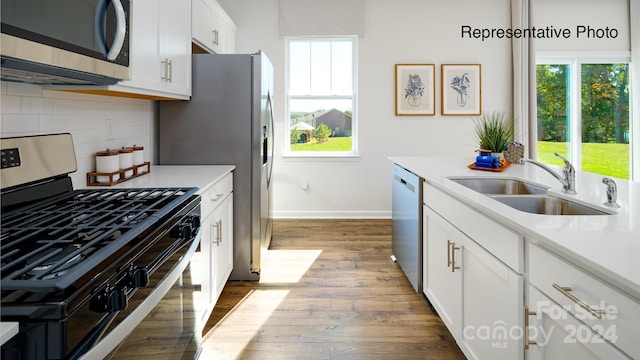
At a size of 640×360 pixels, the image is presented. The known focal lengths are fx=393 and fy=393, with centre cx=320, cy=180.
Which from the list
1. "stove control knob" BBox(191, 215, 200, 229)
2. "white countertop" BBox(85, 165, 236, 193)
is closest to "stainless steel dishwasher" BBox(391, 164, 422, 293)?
"white countertop" BBox(85, 165, 236, 193)

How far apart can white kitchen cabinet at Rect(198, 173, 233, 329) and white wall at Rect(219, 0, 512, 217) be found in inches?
87.5

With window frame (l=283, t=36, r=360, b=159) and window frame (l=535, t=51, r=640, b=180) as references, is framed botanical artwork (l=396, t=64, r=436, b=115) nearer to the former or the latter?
window frame (l=283, t=36, r=360, b=159)

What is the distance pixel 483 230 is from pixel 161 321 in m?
1.22

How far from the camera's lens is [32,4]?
1.08 m

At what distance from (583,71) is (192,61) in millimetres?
4905

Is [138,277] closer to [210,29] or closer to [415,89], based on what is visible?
[210,29]

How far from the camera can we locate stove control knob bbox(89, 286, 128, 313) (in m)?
0.89

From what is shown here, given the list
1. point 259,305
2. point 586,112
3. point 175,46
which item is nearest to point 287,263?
point 259,305

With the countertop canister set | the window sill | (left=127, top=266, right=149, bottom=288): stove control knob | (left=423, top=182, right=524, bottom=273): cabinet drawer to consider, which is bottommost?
(left=127, top=266, right=149, bottom=288): stove control knob

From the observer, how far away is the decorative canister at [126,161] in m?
2.19

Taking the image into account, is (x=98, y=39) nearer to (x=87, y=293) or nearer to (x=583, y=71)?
(x=87, y=293)

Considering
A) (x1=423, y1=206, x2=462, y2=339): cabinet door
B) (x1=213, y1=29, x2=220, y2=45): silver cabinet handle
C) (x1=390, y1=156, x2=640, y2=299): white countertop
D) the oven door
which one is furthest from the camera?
(x1=213, y1=29, x2=220, y2=45): silver cabinet handle

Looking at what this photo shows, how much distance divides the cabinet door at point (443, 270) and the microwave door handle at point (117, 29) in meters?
1.68

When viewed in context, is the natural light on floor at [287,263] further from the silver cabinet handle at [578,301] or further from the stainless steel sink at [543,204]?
the silver cabinet handle at [578,301]
